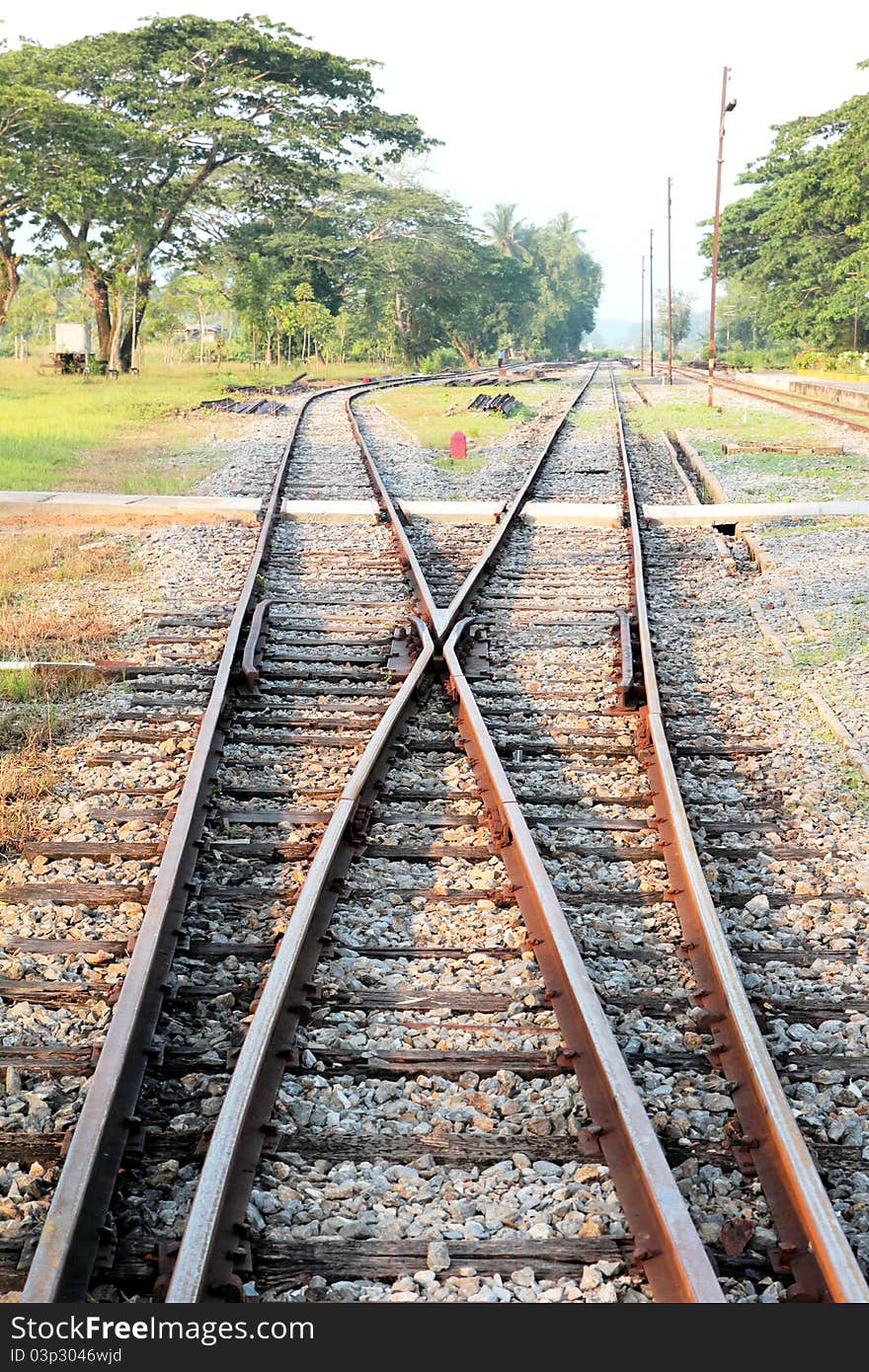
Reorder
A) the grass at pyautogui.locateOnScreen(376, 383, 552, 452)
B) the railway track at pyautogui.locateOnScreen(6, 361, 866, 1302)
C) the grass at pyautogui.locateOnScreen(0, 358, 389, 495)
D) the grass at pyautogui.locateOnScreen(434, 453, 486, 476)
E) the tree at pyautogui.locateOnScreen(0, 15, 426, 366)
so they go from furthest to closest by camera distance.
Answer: the tree at pyautogui.locateOnScreen(0, 15, 426, 366) < the grass at pyautogui.locateOnScreen(376, 383, 552, 452) < the grass at pyautogui.locateOnScreen(434, 453, 486, 476) < the grass at pyautogui.locateOnScreen(0, 358, 389, 495) < the railway track at pyautogui.locateOnScreen(6, 361, 866, 1302)

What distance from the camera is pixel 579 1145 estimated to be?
3662 mm

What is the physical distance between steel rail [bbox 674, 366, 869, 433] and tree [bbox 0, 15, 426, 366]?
14.6 meters

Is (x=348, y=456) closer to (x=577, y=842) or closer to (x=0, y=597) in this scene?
(x=0, y=597)

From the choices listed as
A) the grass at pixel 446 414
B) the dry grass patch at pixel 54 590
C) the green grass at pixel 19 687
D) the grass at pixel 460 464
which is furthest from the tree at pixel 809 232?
the green grass at pixel 19 687

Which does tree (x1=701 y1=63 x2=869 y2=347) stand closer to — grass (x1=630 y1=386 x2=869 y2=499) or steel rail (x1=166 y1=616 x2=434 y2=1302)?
grass (x1=630 y1=386 x2=869 y2=499)

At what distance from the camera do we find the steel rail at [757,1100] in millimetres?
3076

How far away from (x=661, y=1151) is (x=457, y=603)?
6.27 metres

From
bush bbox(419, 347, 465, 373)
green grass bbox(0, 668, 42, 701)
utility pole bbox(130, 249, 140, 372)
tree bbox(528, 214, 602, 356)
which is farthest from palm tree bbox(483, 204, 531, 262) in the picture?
green grass bbox(0, 668, 42, 701)

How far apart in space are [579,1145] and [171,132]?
41.8 metres

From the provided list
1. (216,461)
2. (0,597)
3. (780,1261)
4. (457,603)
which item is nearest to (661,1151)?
(780,1261)

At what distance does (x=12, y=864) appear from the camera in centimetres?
541

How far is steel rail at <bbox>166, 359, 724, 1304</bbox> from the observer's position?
3.06 m

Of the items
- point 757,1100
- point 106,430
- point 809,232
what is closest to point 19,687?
point 757,1100

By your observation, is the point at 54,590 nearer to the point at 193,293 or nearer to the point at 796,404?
the point at 796,404
